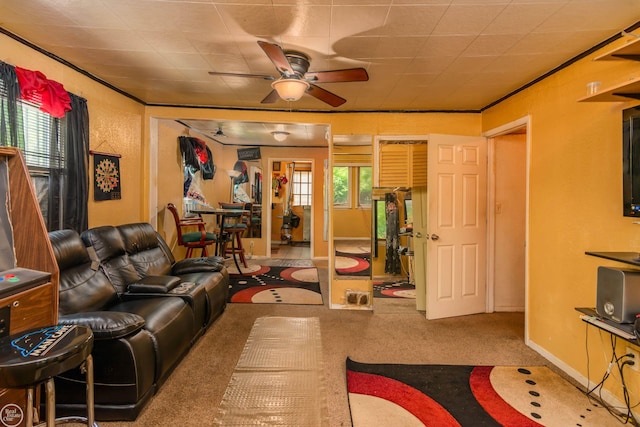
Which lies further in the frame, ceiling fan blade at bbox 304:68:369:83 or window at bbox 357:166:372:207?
window at bbox 357:166:372:207

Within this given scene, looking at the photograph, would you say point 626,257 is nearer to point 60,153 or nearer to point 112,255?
point 112,255

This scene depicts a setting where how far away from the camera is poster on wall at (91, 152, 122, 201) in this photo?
3.07m

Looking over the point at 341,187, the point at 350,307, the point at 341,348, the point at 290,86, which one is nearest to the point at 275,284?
the point at 350,307

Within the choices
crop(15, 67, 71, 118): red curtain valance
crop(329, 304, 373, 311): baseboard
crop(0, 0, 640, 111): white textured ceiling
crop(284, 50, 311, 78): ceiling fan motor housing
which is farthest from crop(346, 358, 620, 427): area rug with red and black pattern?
crop(15, 67, 71, 118): red curtain valance

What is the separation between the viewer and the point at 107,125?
3219 millimetres

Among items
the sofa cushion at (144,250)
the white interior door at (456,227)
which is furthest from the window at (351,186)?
the sofa cushion at (144,250)

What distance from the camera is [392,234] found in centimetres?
417

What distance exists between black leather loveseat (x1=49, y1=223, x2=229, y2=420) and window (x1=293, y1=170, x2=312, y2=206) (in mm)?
5300

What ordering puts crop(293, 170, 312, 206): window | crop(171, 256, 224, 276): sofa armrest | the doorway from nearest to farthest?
crop(171, 256, 224, 276): sofa armrest < the doorway < crop(293, 170, 312, 206): window

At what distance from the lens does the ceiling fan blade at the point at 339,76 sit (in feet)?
7.15

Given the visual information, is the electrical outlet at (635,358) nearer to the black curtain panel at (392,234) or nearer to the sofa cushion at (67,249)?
the black curtain panel at (392,234)

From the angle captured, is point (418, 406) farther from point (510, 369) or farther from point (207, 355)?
point (207, 355)

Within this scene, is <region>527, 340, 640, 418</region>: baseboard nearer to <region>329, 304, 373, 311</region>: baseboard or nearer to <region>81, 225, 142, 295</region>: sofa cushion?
<region>329, 304, 373, 311</region>: baseboard

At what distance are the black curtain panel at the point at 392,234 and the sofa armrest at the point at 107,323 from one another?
299 cm
